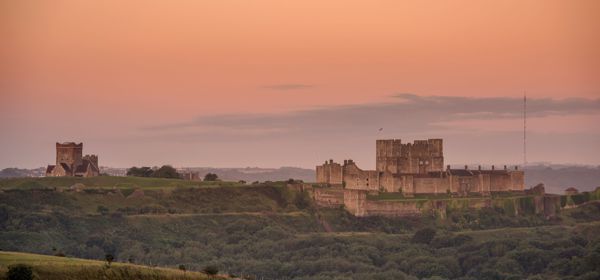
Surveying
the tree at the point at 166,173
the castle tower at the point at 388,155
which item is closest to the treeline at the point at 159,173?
the tree at the point at 166,173

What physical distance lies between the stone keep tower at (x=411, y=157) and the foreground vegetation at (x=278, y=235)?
25.7ft

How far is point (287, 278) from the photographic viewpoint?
355 ft

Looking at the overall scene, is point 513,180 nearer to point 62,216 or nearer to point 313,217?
point 313,217

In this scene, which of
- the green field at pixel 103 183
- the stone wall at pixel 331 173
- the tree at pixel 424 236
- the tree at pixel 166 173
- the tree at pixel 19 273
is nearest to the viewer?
the tree at pixel 19 273

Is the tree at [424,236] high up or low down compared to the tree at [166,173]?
down

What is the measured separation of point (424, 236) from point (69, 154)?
33966 millimetres

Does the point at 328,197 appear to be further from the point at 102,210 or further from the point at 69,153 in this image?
the point at 69,153

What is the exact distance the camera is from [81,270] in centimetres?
7400

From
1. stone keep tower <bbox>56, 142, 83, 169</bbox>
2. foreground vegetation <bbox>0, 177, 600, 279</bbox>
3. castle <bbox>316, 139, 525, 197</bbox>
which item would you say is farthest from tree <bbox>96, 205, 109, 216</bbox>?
castle <bbox>316, 139, 525, 197</bbox>

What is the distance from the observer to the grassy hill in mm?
72500

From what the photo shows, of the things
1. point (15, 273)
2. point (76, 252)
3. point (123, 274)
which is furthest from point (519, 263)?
point (15, 273)

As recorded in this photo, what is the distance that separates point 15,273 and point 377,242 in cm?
5384

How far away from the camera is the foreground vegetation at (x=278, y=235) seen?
112m

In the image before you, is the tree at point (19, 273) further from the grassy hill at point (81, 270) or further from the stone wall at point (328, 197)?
the stone wall at point (328, 197)
